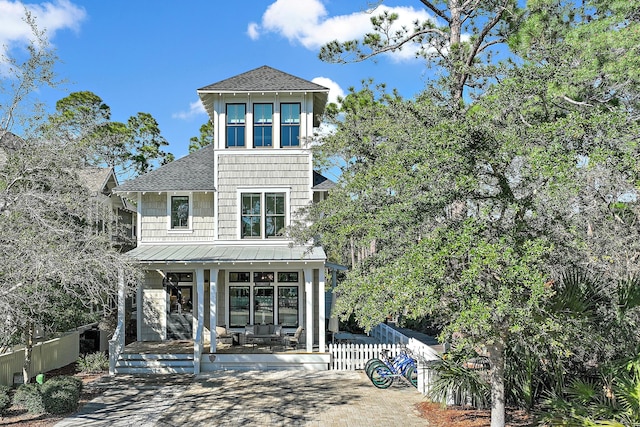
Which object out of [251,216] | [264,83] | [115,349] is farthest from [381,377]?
[264,83]

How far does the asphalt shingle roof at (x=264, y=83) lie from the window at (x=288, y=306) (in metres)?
7.03

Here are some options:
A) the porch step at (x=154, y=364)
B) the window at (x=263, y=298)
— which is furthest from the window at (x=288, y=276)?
the porch step at (x=154, y=364)

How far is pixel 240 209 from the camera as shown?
18.0m

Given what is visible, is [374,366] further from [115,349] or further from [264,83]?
[264,83]

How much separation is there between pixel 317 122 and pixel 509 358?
42.2ft

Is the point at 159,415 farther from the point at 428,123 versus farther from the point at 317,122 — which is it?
the point at 317,122

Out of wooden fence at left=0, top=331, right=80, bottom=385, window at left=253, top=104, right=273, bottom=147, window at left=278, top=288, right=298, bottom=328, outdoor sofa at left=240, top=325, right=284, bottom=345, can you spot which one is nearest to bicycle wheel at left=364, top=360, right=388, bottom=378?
outdoor sofa at left=240, top=325, right=284, bottom=345

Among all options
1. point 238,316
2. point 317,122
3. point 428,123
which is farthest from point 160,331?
point 428,123

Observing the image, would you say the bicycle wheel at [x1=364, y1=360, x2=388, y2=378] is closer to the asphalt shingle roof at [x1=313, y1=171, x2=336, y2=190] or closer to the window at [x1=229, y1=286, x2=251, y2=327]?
the window at [x1=229, y1=286, x2=251, y2=327]

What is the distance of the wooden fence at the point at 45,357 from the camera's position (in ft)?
41.8

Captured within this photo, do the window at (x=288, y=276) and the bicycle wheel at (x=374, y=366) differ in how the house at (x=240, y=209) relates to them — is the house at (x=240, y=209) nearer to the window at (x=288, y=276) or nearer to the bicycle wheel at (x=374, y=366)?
the window at (x=288, y=276)

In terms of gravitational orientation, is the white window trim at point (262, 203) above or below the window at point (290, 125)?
below

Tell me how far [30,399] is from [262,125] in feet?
36.0

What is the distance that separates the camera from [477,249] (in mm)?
6387
